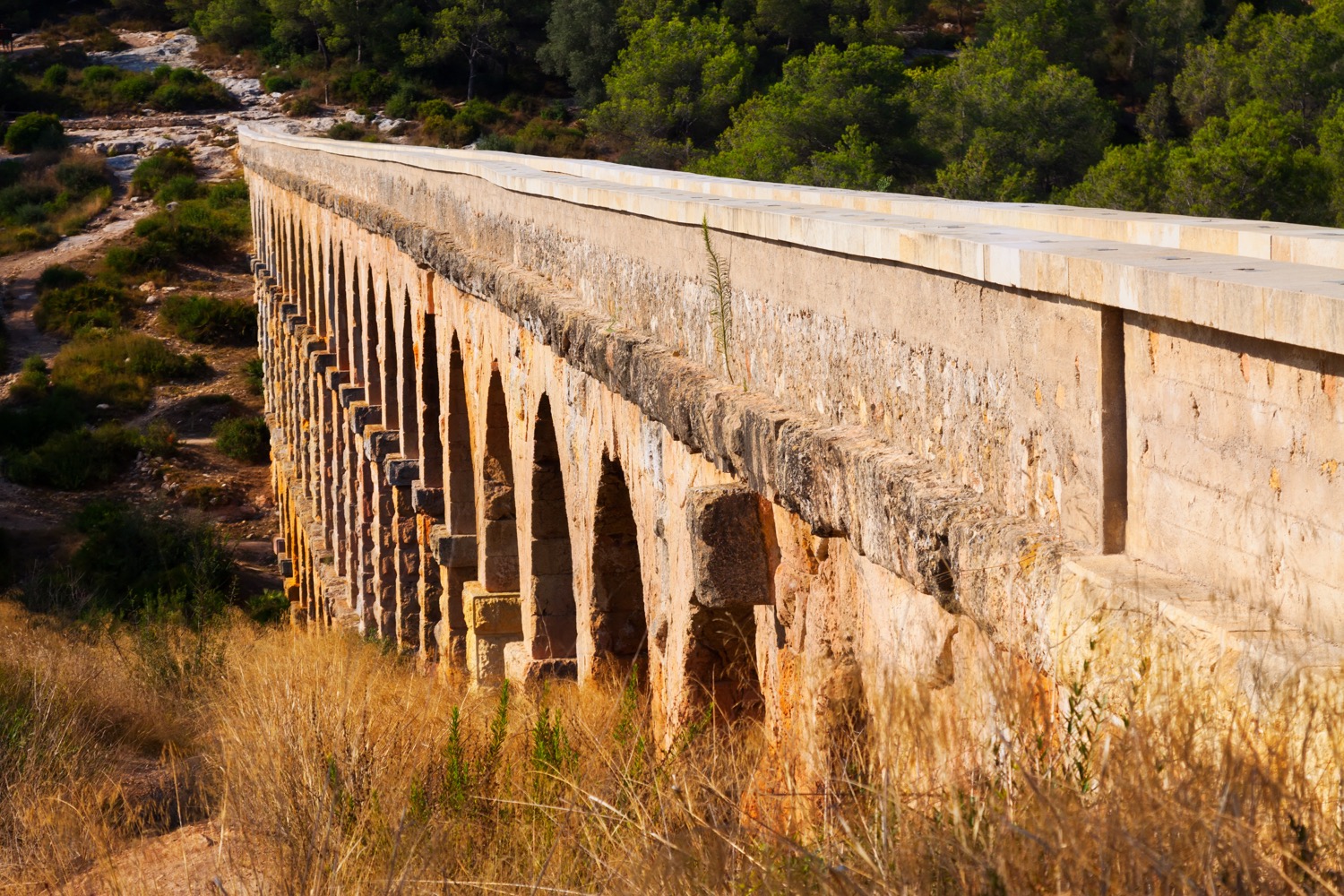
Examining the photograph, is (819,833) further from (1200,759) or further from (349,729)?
(349,729)

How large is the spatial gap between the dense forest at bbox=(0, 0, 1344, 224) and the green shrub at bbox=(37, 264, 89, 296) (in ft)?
27.0

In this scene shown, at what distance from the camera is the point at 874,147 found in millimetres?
21078

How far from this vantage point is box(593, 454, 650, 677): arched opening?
5.78 metres

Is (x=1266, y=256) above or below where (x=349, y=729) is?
above

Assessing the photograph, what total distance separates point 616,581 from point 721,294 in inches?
86.7

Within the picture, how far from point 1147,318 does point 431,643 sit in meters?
9.12

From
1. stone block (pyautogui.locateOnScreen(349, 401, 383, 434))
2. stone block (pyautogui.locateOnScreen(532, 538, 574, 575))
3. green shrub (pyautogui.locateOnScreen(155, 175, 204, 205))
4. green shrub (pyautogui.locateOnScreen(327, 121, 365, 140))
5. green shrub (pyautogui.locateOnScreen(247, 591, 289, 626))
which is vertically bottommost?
green shrub (pyautogui.locateOnScreen(247, 591, 289, 626))

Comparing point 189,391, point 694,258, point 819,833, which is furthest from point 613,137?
point 819,833

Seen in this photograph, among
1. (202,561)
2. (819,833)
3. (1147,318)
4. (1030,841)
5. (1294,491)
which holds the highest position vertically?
(1147,318)

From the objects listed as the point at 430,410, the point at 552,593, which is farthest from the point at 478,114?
the point at 552,593

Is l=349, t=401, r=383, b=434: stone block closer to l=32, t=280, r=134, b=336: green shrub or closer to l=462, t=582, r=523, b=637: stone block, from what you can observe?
l=462, t=582, r=523, b=637: stone block

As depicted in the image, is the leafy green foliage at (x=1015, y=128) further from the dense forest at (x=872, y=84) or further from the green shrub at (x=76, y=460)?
the green shrub at (x=76, y=460)

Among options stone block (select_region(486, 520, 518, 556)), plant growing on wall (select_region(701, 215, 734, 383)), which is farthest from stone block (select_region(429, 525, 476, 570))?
plant growing on wall (select_region(701, 215, 734, 383))

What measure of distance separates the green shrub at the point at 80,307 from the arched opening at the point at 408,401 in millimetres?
18364
